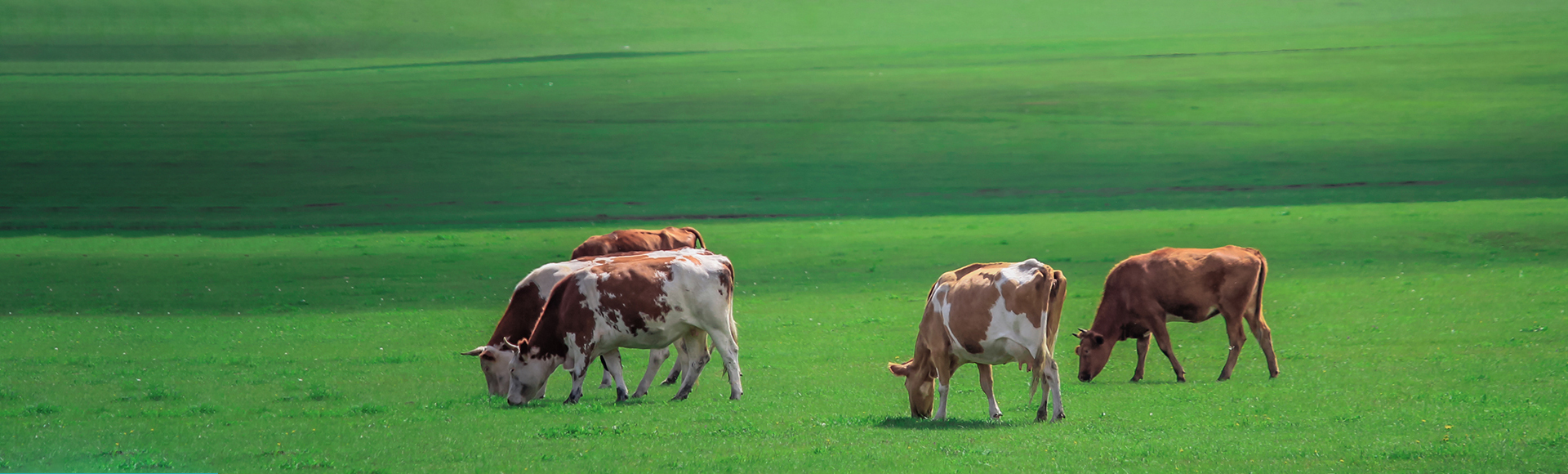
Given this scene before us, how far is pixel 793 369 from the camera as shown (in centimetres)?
1936

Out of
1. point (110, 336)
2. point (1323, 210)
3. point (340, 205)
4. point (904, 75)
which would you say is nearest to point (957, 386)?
point (110, 336)

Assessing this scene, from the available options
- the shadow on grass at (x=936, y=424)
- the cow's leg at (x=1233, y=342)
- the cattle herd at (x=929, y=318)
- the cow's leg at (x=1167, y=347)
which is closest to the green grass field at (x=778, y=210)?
the shadow on grass at (x=936, y=424)

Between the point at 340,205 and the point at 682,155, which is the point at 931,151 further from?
the point at 340,205

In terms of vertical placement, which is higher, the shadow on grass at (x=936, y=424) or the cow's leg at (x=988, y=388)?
the cow's leg at (x=988, y=388)

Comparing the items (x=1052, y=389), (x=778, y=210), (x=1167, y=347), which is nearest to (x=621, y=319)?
(x=1052, y=389)

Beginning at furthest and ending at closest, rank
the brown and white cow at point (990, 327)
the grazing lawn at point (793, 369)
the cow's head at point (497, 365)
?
the cow's head at point (497, 365) < the brown and white cow at point (990, 327) < the grazing lawn at point (793, 369)

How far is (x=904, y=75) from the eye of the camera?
7869 cm

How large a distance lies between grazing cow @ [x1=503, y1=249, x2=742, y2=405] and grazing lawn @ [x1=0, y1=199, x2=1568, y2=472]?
1.63 feet

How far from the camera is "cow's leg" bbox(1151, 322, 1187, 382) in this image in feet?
57.8

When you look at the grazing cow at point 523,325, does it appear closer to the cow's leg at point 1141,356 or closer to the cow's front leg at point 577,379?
the cow's front leg at point 577,379

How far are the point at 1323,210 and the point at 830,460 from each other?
39406 millimetres

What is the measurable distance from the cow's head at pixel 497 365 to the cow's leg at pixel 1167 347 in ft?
30.7

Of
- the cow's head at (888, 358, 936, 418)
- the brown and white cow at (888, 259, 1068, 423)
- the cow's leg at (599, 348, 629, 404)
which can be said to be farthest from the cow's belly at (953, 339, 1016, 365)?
the cow's leg at (599, 348, 629, 404)

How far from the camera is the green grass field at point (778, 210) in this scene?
13.5 meters
